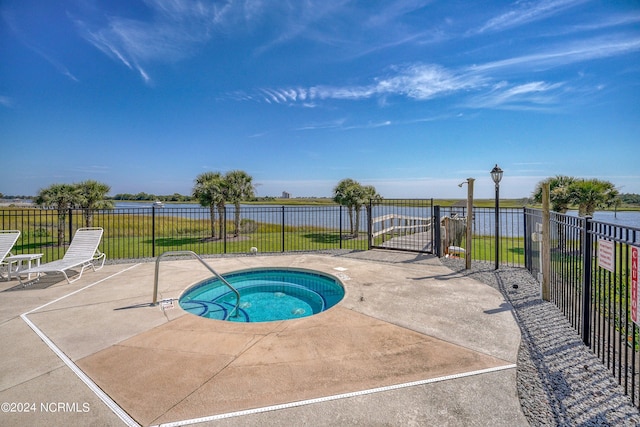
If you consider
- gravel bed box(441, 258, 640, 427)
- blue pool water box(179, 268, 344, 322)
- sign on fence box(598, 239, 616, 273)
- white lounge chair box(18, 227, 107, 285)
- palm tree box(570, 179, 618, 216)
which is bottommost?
blue pool water box(179, 268, 344, 322)

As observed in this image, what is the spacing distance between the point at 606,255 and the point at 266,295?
5.51 metres

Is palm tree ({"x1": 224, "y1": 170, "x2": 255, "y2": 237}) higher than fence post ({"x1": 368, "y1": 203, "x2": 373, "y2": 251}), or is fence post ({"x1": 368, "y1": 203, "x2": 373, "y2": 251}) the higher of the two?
palm tree ({"x1": 224, "y1": 170, "x2": 255, "y2": 237})

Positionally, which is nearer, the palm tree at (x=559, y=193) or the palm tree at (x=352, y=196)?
the palm tree at (x=559, y=193)

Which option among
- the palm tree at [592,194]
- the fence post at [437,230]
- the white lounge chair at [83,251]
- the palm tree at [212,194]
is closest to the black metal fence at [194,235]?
the palm tree at [212,194]

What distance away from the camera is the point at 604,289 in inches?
109

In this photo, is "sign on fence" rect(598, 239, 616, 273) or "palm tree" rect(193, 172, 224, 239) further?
"palm tree" rect(193, 172, 224, 239)

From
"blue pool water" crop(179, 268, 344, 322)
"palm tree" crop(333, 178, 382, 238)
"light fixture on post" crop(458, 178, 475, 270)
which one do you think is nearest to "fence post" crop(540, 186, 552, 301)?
"light fixture on post" crop(458, 178, 475, 270)

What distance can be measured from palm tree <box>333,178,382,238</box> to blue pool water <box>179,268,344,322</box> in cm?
962

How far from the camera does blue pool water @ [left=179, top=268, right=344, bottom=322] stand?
4.96 metres

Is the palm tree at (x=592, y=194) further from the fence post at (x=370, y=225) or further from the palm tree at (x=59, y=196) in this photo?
the palm tree at (x=59, y=196)

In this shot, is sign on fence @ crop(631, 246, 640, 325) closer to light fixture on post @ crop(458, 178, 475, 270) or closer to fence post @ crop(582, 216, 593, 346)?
fence post @ crop(582, 216, 593, 346)

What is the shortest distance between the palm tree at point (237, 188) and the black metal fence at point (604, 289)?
14.2 m

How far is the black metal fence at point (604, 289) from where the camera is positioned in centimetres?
230

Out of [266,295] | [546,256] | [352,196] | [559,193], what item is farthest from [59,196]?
[559,193]
